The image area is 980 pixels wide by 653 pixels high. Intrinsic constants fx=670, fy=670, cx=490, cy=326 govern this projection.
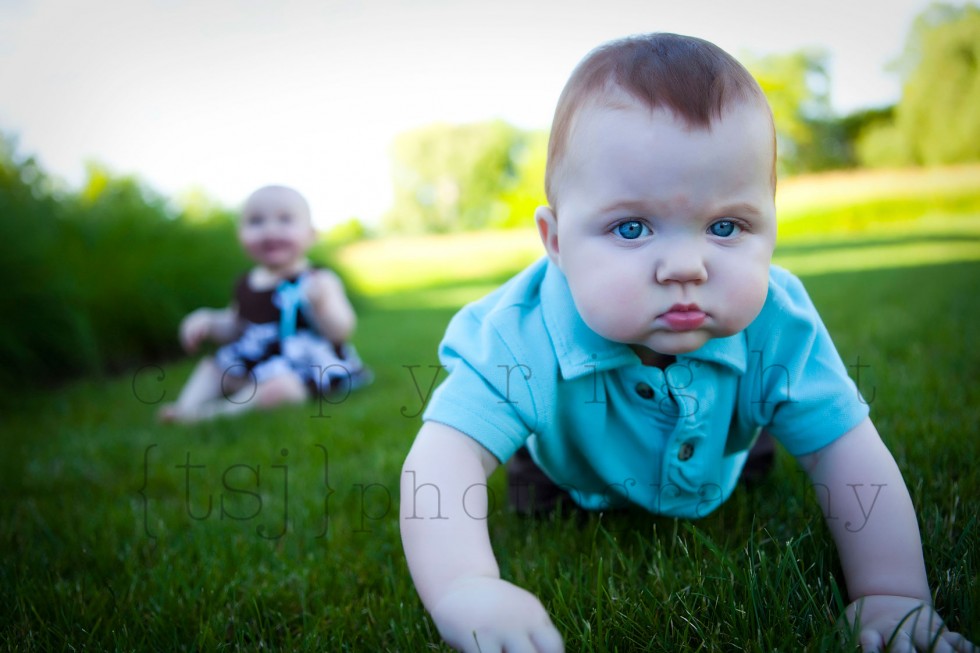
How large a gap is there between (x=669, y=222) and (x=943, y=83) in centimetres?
1097

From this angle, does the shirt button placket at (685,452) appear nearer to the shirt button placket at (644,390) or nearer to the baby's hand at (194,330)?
the shirt button placket at (644,390)

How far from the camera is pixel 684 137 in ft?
2.98

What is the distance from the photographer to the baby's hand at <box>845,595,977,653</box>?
82 centimetres

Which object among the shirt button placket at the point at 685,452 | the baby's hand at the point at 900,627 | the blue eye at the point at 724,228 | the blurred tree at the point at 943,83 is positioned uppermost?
the blurred tree at the point at 943,83

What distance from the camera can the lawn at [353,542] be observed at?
97cm

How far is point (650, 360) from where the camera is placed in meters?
1.20

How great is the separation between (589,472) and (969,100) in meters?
10.7

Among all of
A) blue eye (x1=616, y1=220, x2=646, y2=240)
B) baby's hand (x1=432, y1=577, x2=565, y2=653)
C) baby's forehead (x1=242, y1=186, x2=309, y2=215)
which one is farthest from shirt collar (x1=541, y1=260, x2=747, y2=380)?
baby's forehead (x1=242, y1=186, x2=309, y2=215)

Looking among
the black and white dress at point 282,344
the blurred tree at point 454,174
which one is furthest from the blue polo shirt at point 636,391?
the blurred tree at point 454,174

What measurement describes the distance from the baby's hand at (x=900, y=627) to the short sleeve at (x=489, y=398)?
0.54 metres

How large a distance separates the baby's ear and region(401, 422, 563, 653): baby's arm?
1.15 ft

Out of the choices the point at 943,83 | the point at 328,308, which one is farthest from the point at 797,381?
the point at 943,83

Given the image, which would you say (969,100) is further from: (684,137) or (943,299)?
(684,137)

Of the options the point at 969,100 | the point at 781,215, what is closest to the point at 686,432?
the point at 969,100
